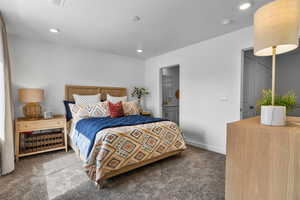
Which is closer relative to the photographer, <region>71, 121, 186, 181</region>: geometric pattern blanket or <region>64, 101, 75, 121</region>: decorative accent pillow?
<region>71, 121, 186, 181</region>: geometric pattern blanket

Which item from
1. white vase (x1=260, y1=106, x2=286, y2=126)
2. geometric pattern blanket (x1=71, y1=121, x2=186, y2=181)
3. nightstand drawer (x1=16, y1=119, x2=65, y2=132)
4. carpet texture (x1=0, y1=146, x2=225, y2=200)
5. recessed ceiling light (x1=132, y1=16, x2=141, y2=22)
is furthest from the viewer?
nightstand drawer (x1=16, y1=119, x2=65, y2=132)

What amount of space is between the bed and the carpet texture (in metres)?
0.15

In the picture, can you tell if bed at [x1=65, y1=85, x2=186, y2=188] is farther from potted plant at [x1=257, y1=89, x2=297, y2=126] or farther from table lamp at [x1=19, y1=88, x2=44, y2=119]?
potted plant at [x1=257, y1=89, x2=297, y2=126]

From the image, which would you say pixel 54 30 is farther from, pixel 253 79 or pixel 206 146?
pixel 253 79

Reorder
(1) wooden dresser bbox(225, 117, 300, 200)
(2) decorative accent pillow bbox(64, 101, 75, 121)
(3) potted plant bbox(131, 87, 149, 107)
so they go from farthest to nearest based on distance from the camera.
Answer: (3) potted plant bbox(131, 87, 149, 107)
(2) decorative accent pillow bbox(64, 101, 75, 121)
(1) wooden dresser bbox(225, 117, 300, 200)

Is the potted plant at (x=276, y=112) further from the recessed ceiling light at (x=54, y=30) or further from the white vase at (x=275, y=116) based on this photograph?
the recessed ceiling light at (x=54, y=30)

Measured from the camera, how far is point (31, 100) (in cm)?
264

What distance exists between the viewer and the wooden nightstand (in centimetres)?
248

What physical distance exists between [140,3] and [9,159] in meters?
2.96

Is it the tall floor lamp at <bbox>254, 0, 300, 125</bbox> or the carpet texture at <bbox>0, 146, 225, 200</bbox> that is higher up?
the tall floor lamp at <bbox>254, 0, 300, 125</bbox>

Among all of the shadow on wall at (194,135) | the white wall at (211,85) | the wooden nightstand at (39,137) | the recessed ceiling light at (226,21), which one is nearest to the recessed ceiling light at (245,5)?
the recessed ceiling light at (226,21)

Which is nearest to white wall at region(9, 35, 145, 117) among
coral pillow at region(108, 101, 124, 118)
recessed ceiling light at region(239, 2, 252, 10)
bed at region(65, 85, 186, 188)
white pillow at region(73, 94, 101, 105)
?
white pillow at region(73, 94, 101, 105)

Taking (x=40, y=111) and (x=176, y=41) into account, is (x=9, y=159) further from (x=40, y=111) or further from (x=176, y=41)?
(x=176, y=41)

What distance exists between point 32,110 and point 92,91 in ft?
4.28
